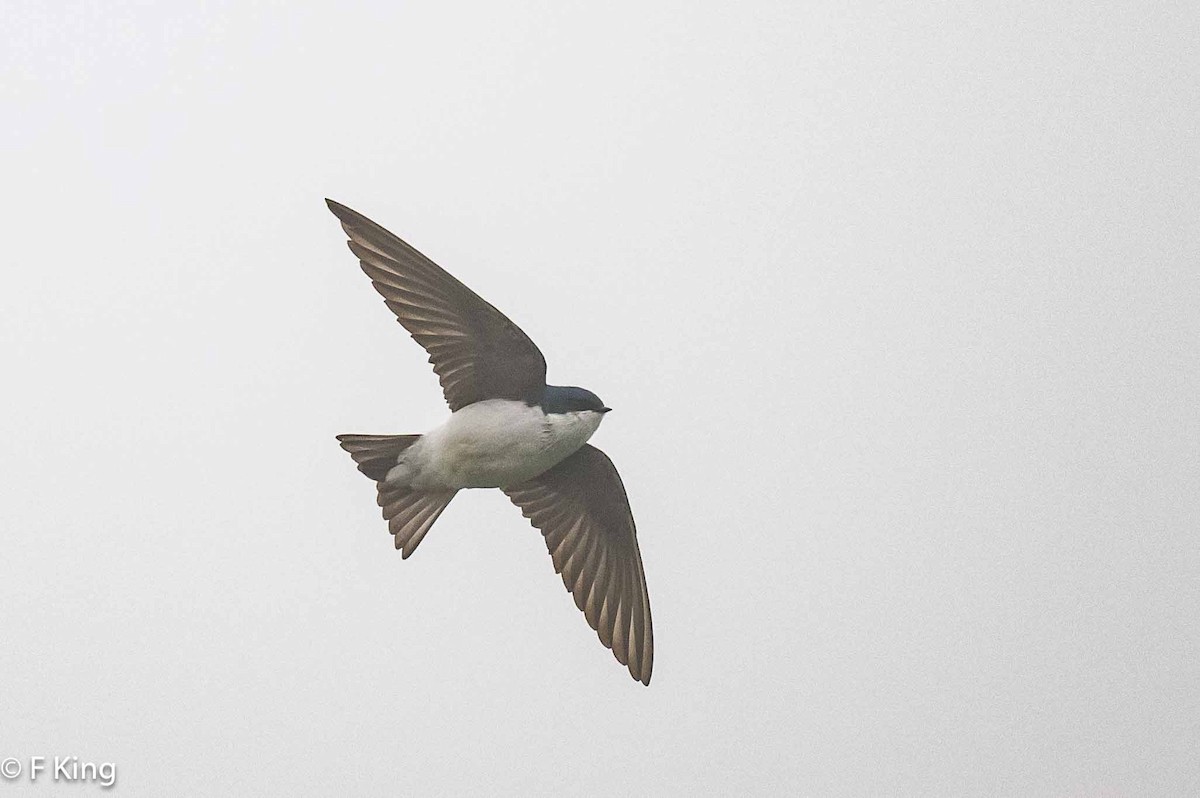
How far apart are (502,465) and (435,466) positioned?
183 mm

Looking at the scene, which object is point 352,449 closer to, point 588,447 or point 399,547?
point 399,547

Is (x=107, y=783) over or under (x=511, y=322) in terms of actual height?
under

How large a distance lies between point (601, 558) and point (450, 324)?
100 cm

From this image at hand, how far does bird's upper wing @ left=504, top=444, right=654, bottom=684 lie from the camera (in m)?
5.08

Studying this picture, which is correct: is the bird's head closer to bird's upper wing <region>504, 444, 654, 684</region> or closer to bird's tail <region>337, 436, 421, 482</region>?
bird's tail <region>337, 436, 421, 482</region>

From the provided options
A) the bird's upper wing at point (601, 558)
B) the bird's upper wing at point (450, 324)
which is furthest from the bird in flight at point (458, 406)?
the bird's upper wing at point (601, 558)

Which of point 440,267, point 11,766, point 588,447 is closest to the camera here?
point 440,267

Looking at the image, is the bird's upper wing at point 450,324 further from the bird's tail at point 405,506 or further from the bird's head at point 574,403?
the bird's tail at point 405,506

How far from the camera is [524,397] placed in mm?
4547

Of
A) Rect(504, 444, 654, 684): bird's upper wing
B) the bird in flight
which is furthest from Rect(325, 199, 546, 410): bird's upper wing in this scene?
Rect(504, 444, 654, 684): bird's upper wing

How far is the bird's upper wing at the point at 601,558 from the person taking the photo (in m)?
5.08

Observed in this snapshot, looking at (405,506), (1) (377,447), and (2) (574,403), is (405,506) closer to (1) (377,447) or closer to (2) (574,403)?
(1) (377,447)

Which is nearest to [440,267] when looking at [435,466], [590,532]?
[435,466]

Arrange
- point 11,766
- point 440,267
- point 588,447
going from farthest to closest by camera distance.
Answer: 1. point 11,766
2. point 588,447
3. point 440,267
